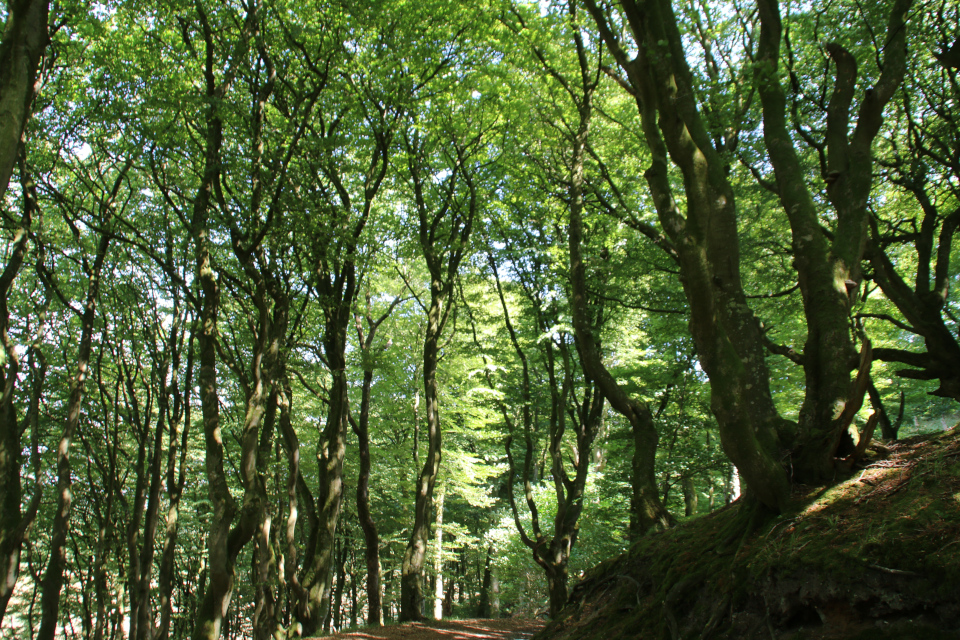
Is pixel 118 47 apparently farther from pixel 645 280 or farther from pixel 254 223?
pixel 645 280

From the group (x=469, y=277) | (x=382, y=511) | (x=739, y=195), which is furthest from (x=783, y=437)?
(x=382, y=511)

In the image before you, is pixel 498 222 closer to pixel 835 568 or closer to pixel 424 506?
pixel 424 506

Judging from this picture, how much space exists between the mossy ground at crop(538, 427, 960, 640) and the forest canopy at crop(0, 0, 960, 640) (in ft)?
1.07

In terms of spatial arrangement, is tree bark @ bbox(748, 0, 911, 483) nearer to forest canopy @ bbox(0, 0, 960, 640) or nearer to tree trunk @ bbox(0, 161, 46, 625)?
forest canopy @ bbox(0, 0, 960, 640)

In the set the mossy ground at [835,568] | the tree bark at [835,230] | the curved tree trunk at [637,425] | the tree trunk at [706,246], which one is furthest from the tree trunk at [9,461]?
the tree bark at [835,230]

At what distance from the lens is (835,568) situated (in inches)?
120

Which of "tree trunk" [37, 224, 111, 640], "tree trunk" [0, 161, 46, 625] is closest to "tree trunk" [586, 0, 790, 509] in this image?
"tree trunk" [0, 161, 46, 625]

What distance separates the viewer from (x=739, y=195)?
9.02 metres

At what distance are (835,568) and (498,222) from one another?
928 cm

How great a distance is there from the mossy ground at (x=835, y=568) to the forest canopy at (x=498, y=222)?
326 millimetres

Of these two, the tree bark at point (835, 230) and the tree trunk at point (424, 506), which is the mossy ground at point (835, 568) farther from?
the tree trunk at point (424, 506)

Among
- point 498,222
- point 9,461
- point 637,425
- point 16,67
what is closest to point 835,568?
point 637,425

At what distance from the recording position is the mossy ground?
9.09 ft

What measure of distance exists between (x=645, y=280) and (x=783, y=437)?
627 cm
